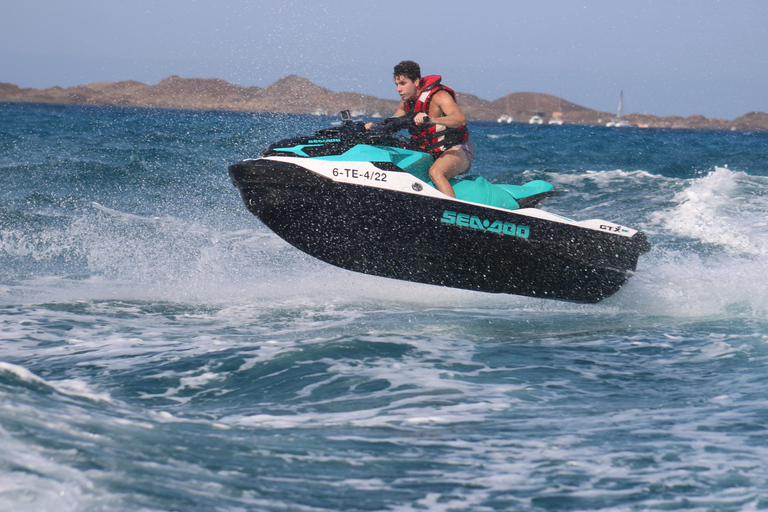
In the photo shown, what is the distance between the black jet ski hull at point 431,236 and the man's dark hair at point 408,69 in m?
0.73

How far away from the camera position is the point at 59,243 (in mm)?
8070

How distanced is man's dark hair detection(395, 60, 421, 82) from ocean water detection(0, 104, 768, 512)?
1.79 meters

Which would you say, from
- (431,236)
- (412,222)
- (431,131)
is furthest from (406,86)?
(431,236)

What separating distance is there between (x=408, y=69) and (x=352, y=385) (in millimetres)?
2538

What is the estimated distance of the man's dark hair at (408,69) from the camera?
17.1ft

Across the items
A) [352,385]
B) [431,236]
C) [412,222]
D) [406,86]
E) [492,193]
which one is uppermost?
[406,86]

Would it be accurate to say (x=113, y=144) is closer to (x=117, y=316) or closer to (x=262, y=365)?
(x=117, y=316)

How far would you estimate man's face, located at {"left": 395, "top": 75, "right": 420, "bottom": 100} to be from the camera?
5.23 meters

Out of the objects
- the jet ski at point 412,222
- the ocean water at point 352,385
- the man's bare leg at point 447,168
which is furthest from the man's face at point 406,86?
the ocean water at point 352,385

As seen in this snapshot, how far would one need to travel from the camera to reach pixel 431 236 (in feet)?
17.3

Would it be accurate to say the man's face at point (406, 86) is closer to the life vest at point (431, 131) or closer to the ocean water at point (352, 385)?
the life vest at point (431, 131)

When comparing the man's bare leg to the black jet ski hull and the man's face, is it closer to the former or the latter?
the black jet ski hull

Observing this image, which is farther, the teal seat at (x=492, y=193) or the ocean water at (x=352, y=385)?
the teal seat at (x=492, y=193)

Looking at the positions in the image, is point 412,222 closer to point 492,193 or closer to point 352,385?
point 492,193
